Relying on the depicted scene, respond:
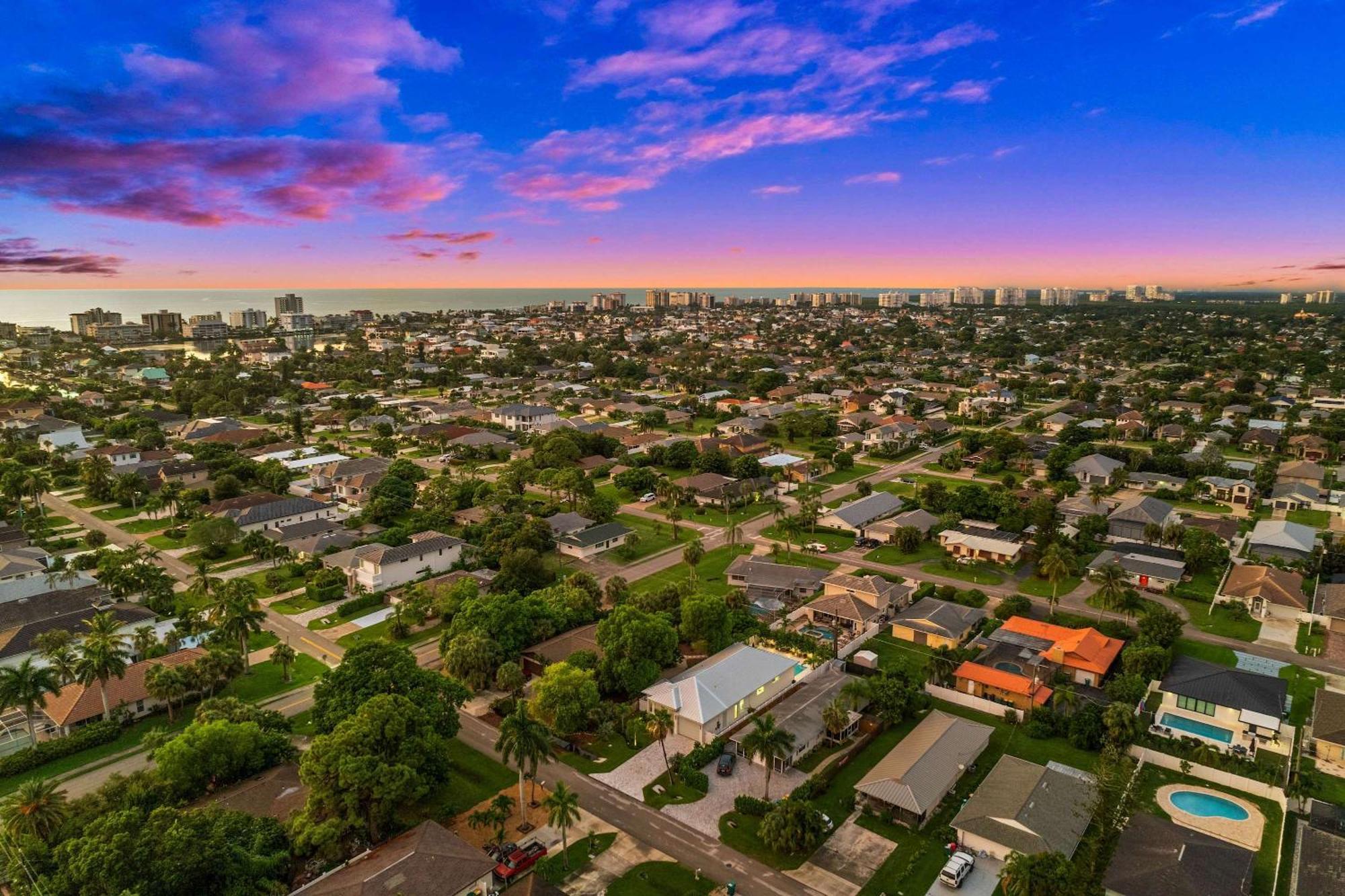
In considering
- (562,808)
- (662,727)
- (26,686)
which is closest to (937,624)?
(662,727)

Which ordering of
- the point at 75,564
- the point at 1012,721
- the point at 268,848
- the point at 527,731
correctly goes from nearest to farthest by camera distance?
the point at 268,848
the point at 527,731
the point at 1012,721
the point at 75,564

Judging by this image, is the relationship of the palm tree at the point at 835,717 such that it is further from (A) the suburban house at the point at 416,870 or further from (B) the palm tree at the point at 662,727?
(A) the suburban house at the point at 416,870

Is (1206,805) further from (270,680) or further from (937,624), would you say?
(270,680)

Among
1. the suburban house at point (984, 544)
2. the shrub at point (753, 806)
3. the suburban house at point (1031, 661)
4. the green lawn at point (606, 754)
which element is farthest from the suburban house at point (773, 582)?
the shrub at point (753, 806)

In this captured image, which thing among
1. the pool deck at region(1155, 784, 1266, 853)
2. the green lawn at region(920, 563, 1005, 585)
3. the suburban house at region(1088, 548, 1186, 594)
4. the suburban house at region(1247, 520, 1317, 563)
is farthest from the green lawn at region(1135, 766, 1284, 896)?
the suburban house at region(1247, 520, 1317, 563)

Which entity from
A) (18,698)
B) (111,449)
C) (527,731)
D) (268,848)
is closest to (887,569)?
(527,731)

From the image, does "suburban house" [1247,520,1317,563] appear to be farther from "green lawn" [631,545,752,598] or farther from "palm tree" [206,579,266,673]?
"palm tree" [206,579,266,673]

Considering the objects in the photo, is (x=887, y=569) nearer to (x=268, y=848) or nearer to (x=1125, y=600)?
(x=1125, y=600)
